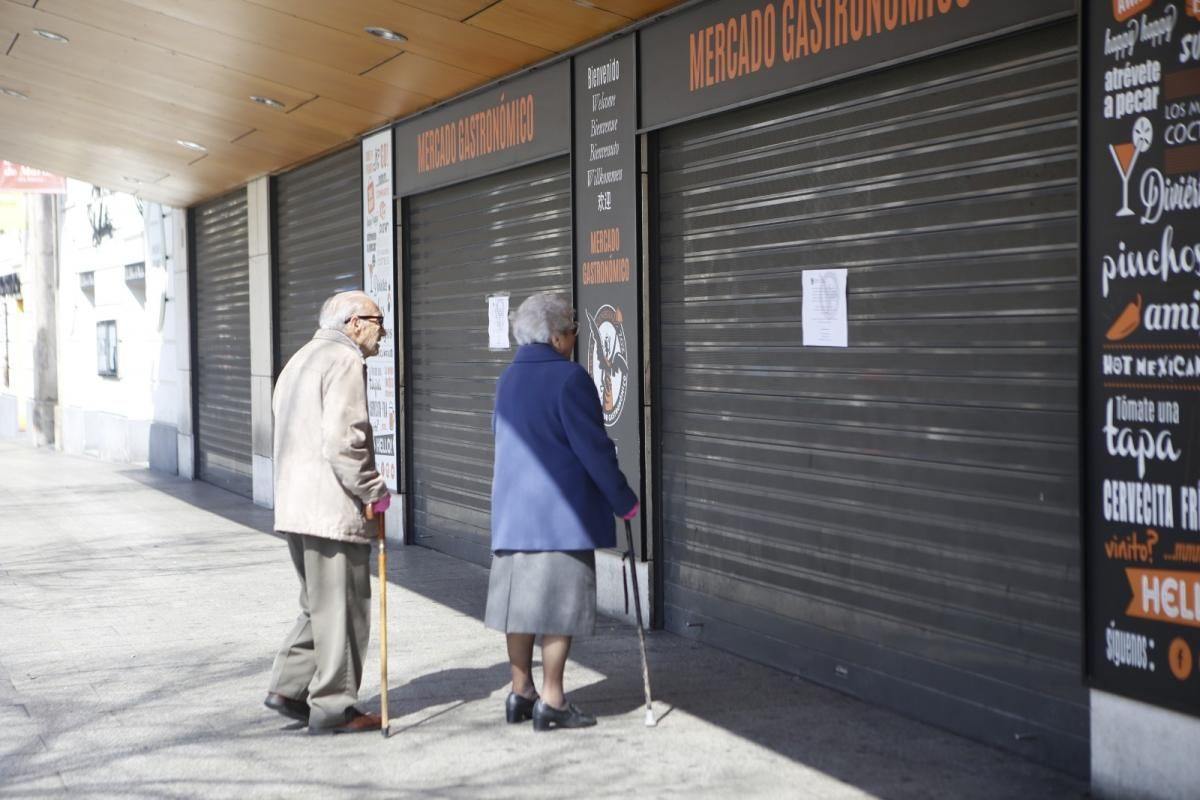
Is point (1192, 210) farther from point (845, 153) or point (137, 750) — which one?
point (137, 750)

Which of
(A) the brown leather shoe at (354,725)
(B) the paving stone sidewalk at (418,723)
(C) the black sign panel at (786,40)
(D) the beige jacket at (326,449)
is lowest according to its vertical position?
(B) the paving stone sidewalk at (418,723)

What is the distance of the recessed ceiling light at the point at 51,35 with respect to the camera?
1102 centimetres

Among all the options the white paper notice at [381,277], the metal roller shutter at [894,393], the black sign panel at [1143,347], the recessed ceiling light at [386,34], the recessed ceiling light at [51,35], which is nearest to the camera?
the black sign panel at [1143,347]

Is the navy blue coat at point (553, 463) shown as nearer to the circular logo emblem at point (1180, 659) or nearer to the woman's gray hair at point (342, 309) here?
the woman's gray hair at point (342, 309)

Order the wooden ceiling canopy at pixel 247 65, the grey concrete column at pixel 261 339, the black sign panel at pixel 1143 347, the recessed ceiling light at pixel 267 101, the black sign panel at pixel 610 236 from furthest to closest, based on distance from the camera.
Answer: the grey concrete column at pixel 261 339
the recessed ceiling light at pixel 267 101
the wooden ceiling canopy at pixel 247 65
the black sign panel at pixel 610 236
the black sign panel at pixel 1143 347

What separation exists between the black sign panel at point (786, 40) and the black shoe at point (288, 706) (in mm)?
3463

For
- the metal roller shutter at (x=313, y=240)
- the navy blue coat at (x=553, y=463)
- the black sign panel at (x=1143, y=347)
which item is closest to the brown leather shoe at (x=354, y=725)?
the navy blue coat at (x=553, y=463)

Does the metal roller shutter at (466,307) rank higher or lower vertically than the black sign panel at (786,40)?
lower

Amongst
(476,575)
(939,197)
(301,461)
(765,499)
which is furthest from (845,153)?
(476,575)

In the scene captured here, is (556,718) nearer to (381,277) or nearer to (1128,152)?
(1128,152)

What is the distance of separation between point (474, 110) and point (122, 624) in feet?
13.7

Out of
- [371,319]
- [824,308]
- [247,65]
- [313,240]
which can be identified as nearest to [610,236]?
[824,308]

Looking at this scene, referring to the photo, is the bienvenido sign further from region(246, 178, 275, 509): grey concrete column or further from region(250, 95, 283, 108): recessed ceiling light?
region(246, 178, 275, 509): grey concrete column

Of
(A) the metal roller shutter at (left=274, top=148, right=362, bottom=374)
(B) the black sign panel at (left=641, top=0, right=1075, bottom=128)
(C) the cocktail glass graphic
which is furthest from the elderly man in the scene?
(A) the metal roller shutter at (left=274, top=148, right=362, bottom=374)
